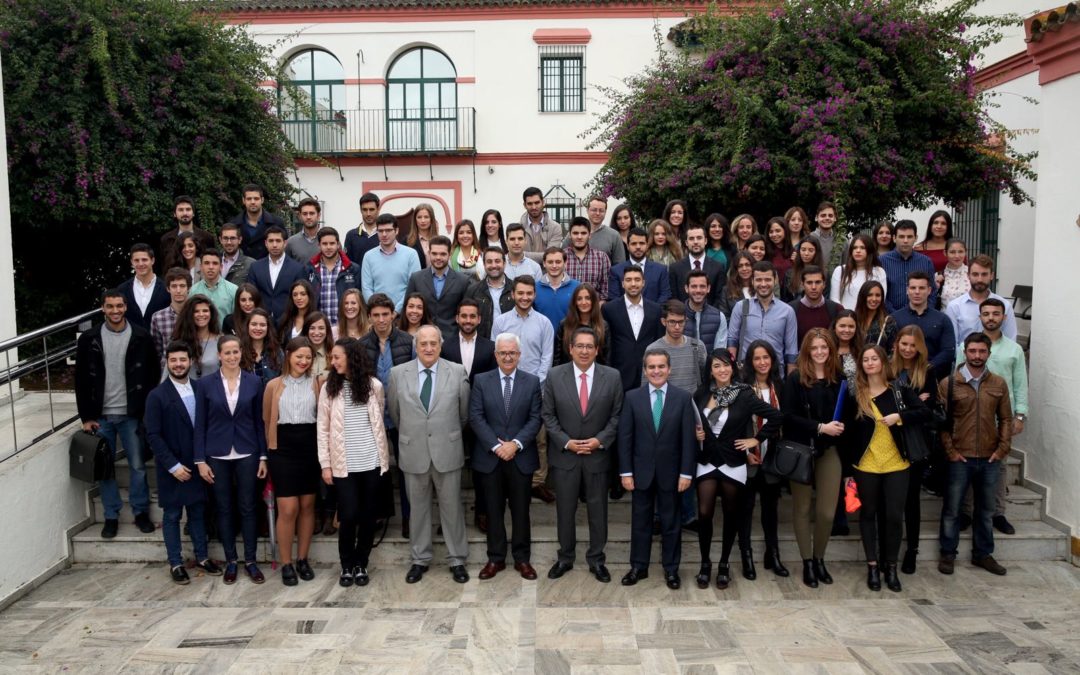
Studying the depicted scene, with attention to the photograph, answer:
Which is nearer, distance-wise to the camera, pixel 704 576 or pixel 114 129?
pixel 704 576

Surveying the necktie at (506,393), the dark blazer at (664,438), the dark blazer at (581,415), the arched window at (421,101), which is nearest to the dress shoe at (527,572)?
the dark blazer at (581,415)

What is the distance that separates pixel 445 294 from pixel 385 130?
14.3 metres

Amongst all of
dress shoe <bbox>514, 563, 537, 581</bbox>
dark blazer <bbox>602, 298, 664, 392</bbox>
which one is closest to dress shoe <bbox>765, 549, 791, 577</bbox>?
dark blazer <bbox>602, 298, 664, 392</bbox>

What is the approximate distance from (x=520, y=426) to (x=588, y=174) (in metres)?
14.8

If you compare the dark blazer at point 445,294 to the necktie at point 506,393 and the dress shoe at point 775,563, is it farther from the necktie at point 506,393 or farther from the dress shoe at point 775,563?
the dress shoe at point 775,563

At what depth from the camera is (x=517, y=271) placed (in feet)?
26.1

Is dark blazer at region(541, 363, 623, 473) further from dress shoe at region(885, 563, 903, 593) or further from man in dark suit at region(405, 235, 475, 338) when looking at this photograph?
dress shoe at region(885, 563, 903, 593)

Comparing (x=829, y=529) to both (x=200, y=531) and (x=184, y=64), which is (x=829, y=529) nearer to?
(x=200, y=531)

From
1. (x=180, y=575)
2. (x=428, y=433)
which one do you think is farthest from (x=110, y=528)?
(x=428, y=433)

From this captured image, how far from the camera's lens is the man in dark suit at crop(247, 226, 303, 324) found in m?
7.79

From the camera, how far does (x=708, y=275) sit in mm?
7645

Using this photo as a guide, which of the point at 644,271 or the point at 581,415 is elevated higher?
the point at 644,271

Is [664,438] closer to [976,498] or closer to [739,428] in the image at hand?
[739,428]

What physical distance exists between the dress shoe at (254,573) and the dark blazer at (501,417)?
6.05 ft
